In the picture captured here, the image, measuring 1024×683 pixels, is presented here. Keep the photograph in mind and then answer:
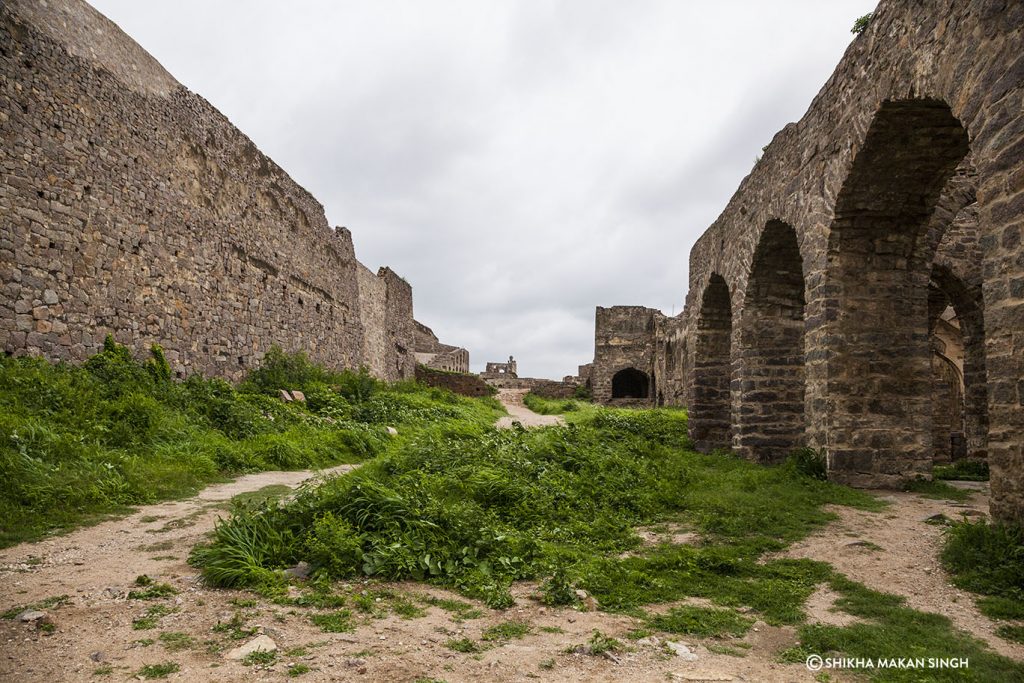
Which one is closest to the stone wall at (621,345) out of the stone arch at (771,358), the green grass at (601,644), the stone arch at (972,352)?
the stone arch at (972,352)

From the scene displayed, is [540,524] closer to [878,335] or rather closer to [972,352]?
[878,335]

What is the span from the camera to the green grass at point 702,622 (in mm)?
3361

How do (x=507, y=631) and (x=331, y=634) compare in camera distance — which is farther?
(x=507, y=631)

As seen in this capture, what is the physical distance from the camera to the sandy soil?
2748mm

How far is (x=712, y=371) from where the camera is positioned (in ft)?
39.4

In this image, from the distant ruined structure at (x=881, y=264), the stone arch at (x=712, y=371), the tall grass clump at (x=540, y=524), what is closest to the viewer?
the tall grass clump at (x=540, y=524)

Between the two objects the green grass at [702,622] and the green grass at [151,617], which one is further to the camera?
the green grass at [702,622]

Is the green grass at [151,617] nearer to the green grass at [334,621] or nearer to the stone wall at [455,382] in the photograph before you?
the green grass at [334,621]

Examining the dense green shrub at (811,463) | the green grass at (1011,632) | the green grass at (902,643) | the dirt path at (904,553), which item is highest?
the dense green shrub at (811,463)

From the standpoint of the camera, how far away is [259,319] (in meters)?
13.6

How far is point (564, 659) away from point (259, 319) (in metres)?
12.2

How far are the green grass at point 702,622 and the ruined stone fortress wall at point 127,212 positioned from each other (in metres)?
8.07

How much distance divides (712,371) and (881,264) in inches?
192

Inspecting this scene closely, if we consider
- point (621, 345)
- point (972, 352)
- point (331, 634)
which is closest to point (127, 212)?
point (331, 634)
